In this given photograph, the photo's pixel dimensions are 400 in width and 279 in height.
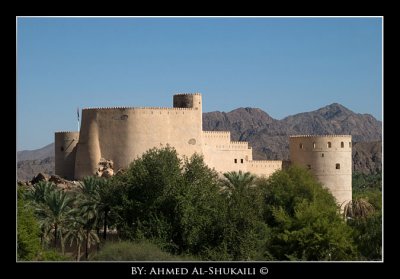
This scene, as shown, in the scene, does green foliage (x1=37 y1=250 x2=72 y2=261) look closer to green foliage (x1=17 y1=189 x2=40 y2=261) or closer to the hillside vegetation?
the hillside vegetation

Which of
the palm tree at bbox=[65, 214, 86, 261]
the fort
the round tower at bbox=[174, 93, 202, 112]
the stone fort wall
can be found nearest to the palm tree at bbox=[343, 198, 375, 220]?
the fort

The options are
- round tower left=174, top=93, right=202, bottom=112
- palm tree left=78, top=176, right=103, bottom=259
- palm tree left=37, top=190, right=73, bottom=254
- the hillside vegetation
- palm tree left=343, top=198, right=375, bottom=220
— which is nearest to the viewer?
the hillside vegetation

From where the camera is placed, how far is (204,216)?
3538 centimetres

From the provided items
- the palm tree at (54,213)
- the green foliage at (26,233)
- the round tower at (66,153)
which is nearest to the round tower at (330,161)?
the round tower at (66,153)

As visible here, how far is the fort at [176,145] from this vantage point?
182 ft

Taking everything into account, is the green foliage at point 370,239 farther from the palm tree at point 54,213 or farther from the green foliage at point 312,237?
the palm tree at point 54,213

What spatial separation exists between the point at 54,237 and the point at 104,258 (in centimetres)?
1062

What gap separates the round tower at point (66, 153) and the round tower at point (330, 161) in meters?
14.2

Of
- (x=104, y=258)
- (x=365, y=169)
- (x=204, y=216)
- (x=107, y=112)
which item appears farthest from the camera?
(x=365, y=169)

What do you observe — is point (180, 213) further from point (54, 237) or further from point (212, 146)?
point (212, 146)

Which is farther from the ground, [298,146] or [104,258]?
[298,146]

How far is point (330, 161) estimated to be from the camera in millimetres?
58875

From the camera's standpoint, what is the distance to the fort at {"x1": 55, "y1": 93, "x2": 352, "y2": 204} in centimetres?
5541
